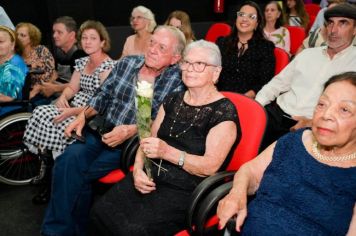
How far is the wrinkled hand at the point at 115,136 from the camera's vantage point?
1.99m

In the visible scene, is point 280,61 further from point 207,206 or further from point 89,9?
point 89,9

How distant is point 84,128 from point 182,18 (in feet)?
7.10

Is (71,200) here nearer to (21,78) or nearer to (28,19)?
(21,78)

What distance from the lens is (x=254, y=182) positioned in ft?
4.99

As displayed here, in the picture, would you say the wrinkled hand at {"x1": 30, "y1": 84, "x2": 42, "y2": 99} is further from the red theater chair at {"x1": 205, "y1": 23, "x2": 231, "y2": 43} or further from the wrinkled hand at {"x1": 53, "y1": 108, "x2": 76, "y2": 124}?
the red theater chair at {"x1": 205, "y1": 23, "x2": 231, "y2": 43}

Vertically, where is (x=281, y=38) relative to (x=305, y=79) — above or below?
above

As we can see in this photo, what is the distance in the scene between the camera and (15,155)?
2.58m

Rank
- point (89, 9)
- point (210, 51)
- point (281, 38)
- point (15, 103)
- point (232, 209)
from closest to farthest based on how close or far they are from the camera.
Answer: point (232, 209) < point (210, 51) < point (15, 103) < point (281, 38) < point (89, 9)

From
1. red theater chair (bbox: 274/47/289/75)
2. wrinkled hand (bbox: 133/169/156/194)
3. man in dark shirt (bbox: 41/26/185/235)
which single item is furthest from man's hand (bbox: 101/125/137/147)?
red theater chair (bbox: 274/47/289/75)

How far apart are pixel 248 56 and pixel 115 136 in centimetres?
138

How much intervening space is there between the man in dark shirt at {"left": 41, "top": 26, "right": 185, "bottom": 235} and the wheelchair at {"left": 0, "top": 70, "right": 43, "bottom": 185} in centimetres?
58

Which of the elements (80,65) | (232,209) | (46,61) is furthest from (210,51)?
(46,61)

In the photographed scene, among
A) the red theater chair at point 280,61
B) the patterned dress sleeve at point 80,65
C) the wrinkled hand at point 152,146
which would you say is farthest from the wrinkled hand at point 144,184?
the red theater chair at point 280,61

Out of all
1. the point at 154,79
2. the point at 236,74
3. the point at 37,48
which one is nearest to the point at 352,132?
the point at 154,79
